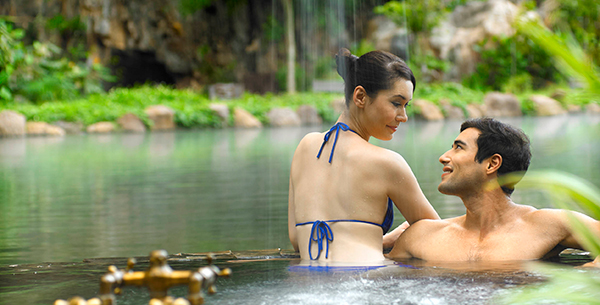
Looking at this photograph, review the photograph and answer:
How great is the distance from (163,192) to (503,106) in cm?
1454

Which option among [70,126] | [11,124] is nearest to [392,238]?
[11,124]

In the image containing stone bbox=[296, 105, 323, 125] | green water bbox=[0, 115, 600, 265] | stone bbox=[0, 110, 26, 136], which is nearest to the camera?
green water bbox=[0, 115, 600, 265]

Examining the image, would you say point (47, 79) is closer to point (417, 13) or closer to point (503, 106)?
point (417, 13)

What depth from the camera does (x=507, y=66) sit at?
23.8m

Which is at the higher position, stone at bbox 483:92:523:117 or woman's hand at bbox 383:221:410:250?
stone at bbox 483:92:523:117

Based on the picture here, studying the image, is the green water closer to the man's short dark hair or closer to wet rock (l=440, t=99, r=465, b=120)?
the man's short dark hair

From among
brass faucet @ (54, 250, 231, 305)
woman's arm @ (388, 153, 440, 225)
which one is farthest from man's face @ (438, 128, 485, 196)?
brass faucet @ (54, 250, 231, 305)

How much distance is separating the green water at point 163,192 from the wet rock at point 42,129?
8.62 feet

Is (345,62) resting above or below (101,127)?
above

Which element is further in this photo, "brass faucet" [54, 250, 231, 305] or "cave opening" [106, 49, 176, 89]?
"cave opening" [106, 49, 176, 89]

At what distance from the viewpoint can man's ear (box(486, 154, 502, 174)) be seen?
2.50m

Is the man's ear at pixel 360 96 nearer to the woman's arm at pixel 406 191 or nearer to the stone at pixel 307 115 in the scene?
the woman's arm at pixel 406 191

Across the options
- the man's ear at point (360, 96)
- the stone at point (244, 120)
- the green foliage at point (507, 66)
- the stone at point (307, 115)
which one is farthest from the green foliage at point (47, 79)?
the man's ear at point (360, 96)

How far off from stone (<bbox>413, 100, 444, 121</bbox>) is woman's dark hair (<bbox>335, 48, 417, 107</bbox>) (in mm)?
15818
